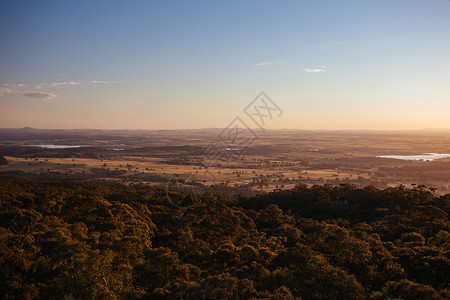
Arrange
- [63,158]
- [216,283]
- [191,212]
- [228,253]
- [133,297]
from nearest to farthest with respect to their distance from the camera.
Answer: [216,283] → [133,297] → [228,253] → [191,212] → [63,158]

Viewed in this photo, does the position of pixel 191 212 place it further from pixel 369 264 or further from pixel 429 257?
pixel 429 257

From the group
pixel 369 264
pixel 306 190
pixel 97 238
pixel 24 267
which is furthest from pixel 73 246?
pixel 306 190

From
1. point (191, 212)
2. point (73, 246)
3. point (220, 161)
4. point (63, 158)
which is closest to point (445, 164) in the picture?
point (220, 161)

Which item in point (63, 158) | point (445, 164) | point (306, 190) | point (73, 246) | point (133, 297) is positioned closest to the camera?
point (133, 297)

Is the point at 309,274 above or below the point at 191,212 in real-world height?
above

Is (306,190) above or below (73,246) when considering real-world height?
below

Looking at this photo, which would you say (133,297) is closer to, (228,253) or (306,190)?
(228,253)

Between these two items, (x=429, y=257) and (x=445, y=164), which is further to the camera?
(x=445, y=164)

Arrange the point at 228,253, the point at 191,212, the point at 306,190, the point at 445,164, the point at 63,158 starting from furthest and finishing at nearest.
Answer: the point at 63,158
the point at 445,164
the point at 306,190
the point at 191,212
the point at 228,253

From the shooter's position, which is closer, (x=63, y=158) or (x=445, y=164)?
(x=445, y=164)
